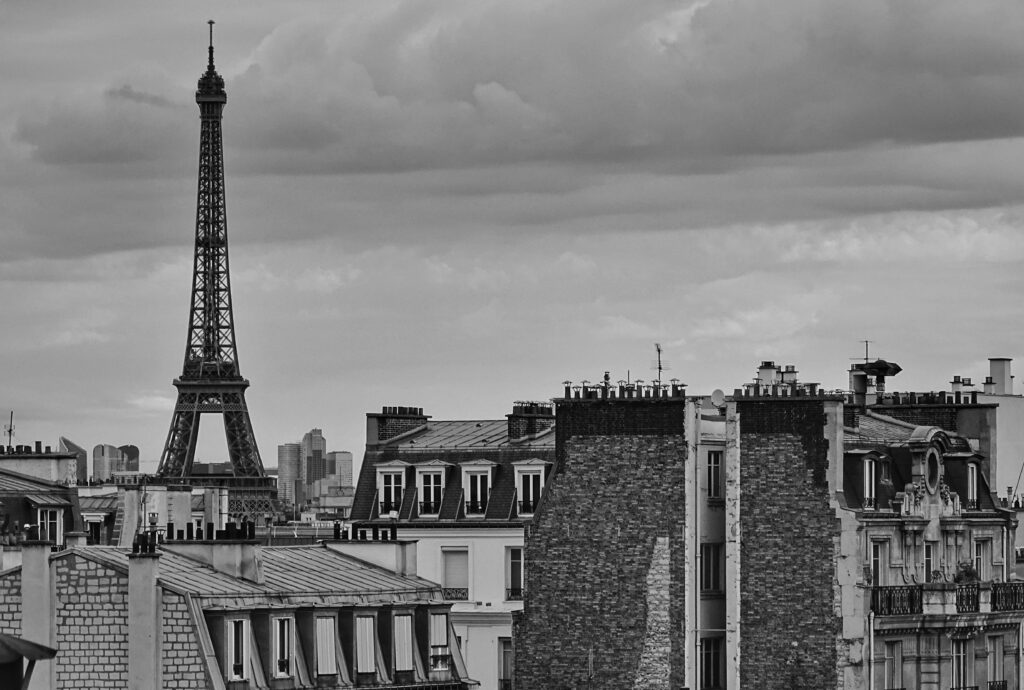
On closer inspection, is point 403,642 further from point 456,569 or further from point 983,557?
point 983,557

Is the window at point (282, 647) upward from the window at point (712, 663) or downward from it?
upward

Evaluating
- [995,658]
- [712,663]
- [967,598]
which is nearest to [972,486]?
[967,598]

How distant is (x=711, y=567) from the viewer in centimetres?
8675

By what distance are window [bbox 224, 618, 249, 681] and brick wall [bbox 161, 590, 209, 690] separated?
0.92 metres

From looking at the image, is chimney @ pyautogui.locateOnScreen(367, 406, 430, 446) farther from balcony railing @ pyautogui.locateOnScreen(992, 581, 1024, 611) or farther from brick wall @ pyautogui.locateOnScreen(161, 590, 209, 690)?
brick wall @ pyautogui.locateOnScreen(161, 590, 209, 690)

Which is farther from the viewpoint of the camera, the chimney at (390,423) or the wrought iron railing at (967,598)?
the chimney at (390,423)

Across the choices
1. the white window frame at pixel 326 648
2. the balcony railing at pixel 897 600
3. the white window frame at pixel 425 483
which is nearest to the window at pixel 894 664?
the balcony railing at pixel 897 600

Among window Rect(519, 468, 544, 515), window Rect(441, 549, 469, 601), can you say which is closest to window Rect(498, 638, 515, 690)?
window Rect(441, 549, 469, 601)

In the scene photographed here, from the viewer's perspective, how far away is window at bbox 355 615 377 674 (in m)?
69.5

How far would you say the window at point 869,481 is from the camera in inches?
3460

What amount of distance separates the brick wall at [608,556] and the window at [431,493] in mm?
4343

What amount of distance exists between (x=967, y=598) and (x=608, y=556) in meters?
10.7

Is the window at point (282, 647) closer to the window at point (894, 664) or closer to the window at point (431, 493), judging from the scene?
the window at point (431, 493)

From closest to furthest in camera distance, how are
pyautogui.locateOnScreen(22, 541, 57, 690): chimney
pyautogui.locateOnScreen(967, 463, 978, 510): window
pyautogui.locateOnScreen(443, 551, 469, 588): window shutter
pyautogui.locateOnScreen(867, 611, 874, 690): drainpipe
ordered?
1. pyautogui.locateOnScreen(22, 541, 57, 690): chimney
2. pyautogui.locateOnScreen(867, 611, 874, 690): drainpipe
3. pyautogui.locateOnScreen(443, 551, 469, 588): window shutter
4. pyautogui.locateOnScreen(967, 463, 978, 510): window
